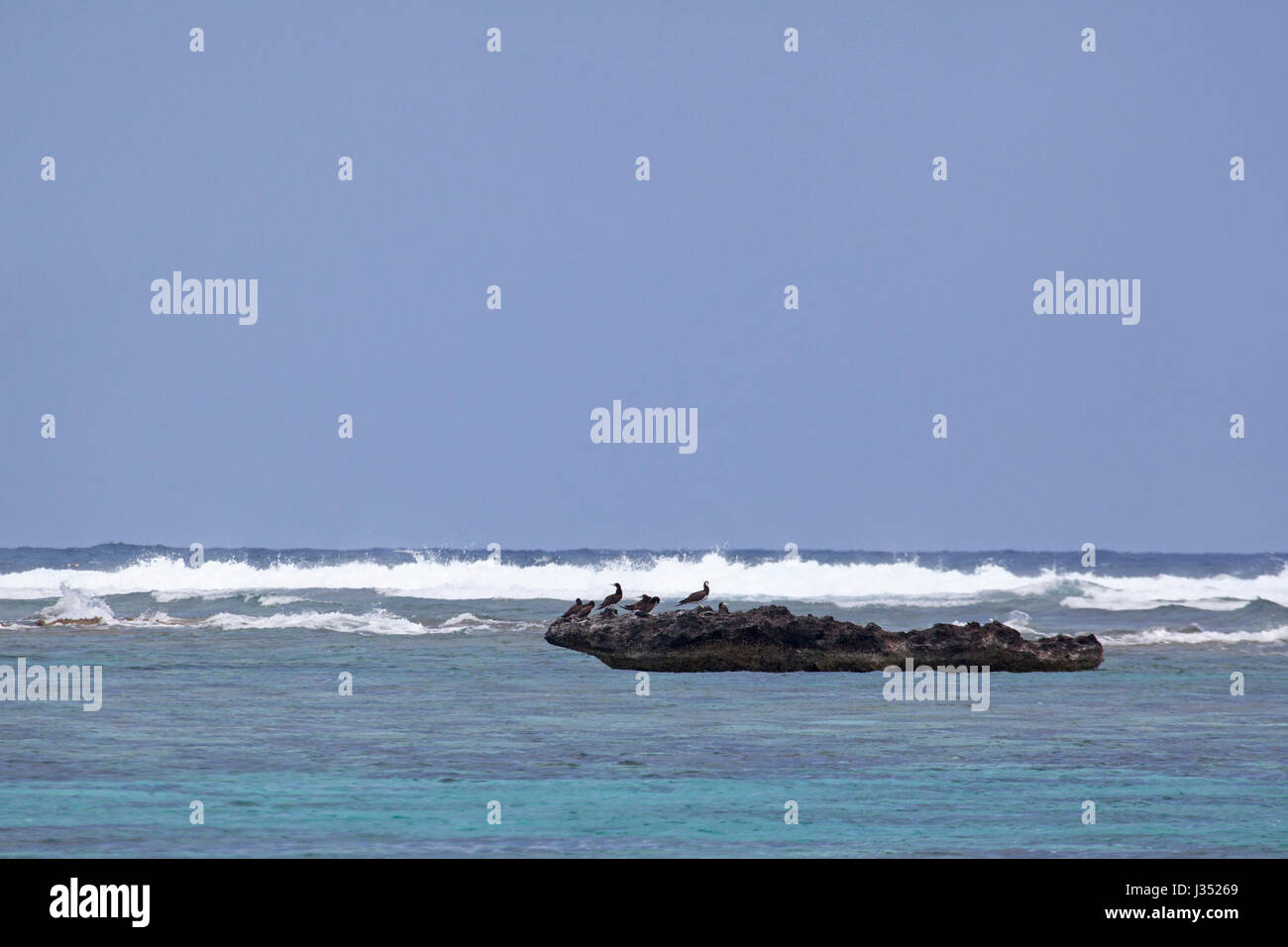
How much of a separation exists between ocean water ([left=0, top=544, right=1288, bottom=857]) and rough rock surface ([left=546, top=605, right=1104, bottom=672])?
1.87 feet

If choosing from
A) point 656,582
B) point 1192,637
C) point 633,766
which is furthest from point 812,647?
→ point 656,582

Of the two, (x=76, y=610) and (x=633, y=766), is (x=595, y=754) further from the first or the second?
(x=76, y=610)

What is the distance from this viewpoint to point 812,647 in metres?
23.5

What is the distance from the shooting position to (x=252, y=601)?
3978 cm

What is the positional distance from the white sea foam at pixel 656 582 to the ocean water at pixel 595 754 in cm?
1342

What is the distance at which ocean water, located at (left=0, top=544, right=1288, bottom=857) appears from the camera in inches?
435

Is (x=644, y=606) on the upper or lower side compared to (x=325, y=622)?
upper

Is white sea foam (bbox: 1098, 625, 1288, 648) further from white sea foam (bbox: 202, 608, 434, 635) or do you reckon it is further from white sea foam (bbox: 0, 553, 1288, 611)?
white sea foam (bbox: 202, 608, 434, 635)

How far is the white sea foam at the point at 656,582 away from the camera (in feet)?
150

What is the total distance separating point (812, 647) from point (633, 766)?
9801 mm

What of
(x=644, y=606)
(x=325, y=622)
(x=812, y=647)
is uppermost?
(x=644, y=606)

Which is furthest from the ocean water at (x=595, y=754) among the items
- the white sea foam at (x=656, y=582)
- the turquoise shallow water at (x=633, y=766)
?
the white sea foam at (x=656, y=582)

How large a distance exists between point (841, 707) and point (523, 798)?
24.3ft
